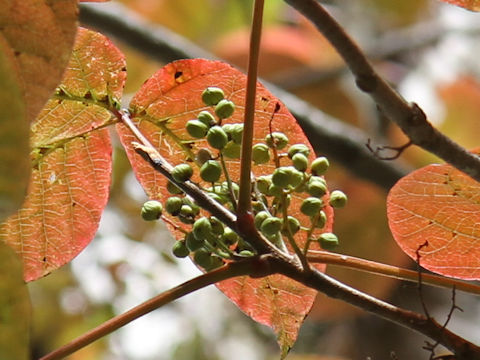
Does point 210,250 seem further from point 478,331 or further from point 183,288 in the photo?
point 478,331

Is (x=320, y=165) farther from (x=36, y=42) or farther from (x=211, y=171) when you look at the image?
(x=36, y=42)

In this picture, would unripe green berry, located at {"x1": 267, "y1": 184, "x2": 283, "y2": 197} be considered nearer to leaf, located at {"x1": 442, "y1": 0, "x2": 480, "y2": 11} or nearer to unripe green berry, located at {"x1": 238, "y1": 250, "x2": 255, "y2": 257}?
unripe green berry, located at {"x1": 238, "y1": 250, "x2": 255, "y2": 257}

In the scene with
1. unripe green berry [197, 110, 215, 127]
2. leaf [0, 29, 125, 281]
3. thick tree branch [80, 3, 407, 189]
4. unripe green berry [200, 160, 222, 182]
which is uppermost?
unripe green berry [197, 110, 215, 127]

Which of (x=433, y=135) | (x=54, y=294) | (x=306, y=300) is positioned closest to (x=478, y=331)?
(x=54, y=294)

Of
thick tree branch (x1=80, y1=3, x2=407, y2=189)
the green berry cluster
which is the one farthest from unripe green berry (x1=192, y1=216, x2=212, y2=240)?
thick tree branch (x1=80, y1=3, x2=407, y2=189)

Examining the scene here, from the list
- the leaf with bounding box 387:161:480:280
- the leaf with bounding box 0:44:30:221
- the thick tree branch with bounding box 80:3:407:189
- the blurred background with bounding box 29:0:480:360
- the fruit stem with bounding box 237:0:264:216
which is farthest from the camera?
the blurred background with bounding box 29:0:480:360

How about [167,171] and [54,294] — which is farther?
[54,294]
